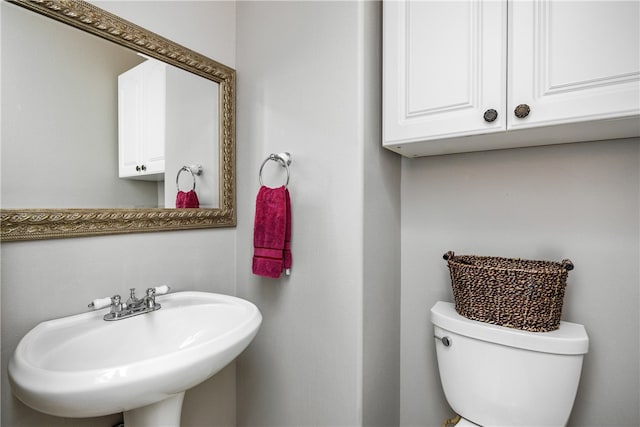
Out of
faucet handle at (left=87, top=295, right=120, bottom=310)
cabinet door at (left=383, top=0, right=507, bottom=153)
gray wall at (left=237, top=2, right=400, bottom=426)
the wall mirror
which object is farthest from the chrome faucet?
cabinet door at (left=383, top=0, right=507, bottom=153)

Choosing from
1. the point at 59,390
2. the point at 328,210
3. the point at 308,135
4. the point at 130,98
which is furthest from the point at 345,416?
the point at 130,98

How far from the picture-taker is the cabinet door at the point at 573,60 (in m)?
0.83

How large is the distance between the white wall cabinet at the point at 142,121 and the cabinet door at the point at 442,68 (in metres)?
0.83

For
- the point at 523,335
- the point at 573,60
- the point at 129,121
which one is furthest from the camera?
the point at 129,121

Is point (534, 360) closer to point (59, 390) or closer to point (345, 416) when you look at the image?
point (345, 416)

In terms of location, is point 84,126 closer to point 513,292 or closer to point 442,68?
point 442,68

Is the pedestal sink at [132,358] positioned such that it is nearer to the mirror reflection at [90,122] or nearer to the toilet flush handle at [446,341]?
the mirror reflection at [90,122]

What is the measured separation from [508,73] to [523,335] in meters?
0.80

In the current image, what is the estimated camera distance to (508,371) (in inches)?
41.3

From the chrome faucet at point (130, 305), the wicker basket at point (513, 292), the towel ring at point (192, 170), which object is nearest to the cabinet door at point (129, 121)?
the towel ring at point (192, 170)

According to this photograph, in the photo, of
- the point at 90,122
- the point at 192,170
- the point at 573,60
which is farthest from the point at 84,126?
the point at 573,60

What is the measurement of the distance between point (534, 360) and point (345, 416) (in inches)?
25.9

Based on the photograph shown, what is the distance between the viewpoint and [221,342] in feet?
2.65

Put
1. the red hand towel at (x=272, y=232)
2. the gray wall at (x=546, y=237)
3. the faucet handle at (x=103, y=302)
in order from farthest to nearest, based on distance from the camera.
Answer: the red hand towel at (x=272, y=232) < the gray wall at (x=546, y=237) < the faucet handle at (x=103, y=302)
